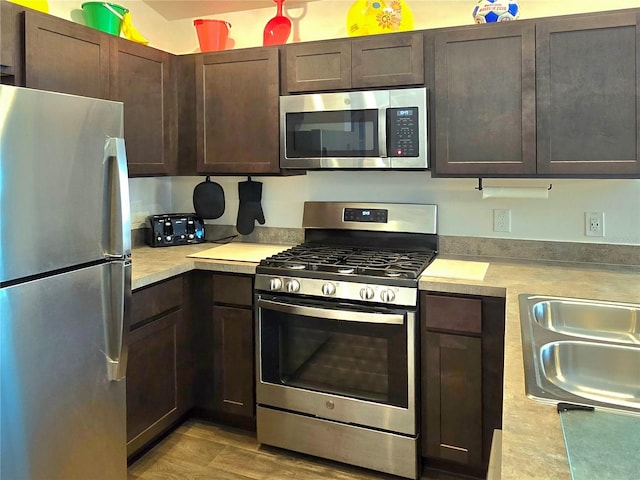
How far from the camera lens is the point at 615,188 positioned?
2.33 m

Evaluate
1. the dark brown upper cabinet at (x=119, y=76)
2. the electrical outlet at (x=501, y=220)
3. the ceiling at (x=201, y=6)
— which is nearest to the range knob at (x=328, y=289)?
the electrical outlet at (x=501, y=220)

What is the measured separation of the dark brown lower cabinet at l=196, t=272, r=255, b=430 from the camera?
2.49 meters

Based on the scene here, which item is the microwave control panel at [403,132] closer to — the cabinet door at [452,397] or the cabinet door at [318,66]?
the cabinet door at [318,66]

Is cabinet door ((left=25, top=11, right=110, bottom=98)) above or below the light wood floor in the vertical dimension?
above

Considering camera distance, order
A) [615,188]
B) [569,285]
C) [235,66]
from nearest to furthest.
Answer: [569,285] → [615,188] → [235,66]

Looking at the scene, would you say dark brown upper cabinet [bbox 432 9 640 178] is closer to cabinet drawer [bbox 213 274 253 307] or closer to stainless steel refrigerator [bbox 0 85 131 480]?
cabinet drawer [bbox 213 274 253 307]

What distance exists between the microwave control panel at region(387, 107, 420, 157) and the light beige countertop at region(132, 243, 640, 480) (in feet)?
1.94

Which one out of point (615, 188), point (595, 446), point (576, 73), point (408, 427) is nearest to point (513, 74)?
point (576, 73)

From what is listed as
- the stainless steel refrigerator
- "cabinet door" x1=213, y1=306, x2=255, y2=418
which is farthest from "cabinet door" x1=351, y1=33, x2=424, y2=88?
"cabinet door" x1=213, y1=306, x2=255, y2=418

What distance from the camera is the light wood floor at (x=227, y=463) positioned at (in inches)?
88.9

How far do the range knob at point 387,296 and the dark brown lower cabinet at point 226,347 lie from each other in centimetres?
68

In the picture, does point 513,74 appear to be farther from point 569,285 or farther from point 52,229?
point 52,229

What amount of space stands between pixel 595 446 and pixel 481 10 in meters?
2.01

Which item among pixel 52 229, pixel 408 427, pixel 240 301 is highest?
pixel 52 229
